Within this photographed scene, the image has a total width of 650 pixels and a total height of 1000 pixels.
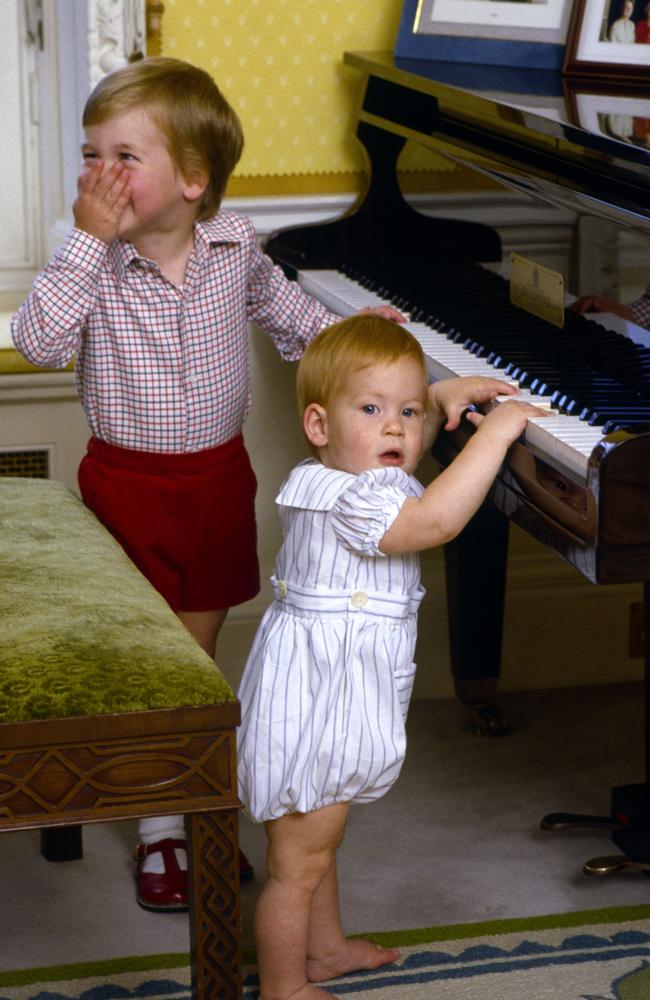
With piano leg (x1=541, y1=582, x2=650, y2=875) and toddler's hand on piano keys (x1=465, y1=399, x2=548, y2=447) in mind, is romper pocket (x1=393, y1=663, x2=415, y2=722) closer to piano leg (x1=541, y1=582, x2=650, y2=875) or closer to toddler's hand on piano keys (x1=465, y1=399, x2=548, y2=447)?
toddler's hand on piano keys (x1=465, y1=399, x2=548, y2=447)

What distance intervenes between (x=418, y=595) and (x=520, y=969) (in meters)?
0.59

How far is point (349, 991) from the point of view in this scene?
7.09 feet

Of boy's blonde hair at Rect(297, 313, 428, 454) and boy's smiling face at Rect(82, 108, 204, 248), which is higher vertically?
boy's smiling face at Rect(82, 108, 204, 248)

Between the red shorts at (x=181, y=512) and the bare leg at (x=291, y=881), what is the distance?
53cm

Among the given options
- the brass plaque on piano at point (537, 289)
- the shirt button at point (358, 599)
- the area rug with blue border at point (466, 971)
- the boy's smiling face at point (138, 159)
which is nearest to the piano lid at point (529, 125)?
the brass plaque on piano at point (537, 289)

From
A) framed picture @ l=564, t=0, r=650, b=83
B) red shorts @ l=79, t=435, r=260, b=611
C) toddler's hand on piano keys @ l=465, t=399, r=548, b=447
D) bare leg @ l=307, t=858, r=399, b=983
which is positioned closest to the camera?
→ toddler's hand on piano keys @ l=465, t=399, r=548, b=447

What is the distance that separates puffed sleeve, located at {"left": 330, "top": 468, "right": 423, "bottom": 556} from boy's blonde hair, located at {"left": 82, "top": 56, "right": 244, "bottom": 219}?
65cm

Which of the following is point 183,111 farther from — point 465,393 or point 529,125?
point 465,393

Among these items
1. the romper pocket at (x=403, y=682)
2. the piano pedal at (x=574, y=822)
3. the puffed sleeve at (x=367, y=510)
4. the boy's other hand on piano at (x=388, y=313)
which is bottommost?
the piano pedal at (x=574, y=822)

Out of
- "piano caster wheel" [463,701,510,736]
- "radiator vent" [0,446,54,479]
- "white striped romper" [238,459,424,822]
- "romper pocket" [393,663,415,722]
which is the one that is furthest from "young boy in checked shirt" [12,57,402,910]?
"piano caster wheel" [463,701,510,736]

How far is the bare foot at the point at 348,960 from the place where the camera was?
218cm

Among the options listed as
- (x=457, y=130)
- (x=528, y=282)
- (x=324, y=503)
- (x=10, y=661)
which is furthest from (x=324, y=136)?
(x=10, y=661)

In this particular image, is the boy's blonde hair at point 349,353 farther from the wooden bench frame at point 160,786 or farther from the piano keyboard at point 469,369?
the wooden bench frame at point 160,786

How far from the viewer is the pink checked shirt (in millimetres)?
2201
